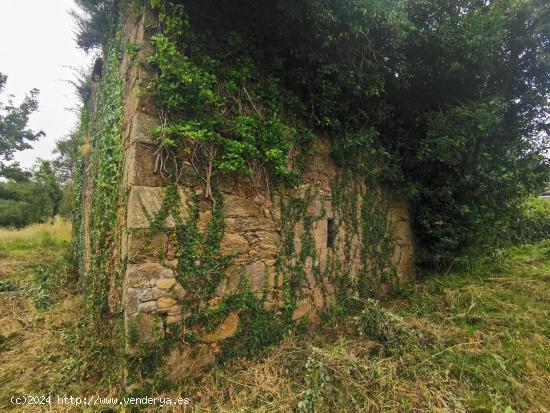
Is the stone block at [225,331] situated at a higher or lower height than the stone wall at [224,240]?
lower

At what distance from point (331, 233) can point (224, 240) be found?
5.88 feet

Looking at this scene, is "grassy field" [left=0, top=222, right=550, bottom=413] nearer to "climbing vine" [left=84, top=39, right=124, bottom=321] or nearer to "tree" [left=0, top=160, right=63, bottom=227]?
"climbing vine" [left=84, top=39, right=124, bottom=321]

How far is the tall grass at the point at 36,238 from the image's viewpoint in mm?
8070

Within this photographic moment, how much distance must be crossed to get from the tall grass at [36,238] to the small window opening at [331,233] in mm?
7857

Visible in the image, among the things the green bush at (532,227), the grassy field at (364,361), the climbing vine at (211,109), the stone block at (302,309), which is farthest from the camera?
the green bush at (532,227)

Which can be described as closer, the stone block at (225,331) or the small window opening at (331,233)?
the stone block at (225,331)

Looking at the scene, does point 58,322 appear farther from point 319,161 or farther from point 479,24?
point 479,24

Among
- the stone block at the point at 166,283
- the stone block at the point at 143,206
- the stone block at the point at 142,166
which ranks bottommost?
the stone block at the point at 166,283

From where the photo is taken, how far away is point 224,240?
9.37 ft

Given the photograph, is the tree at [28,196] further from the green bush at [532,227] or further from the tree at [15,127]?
the green bush at [532,227]

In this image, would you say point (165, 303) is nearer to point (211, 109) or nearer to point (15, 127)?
point (211, 109)

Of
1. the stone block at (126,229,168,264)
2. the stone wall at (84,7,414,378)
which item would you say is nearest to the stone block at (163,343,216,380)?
the stone wall at (84,7,414,378)

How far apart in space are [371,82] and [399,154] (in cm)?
165

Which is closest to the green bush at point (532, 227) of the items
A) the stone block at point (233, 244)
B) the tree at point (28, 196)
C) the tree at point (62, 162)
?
the stone block at point (233, 244)
